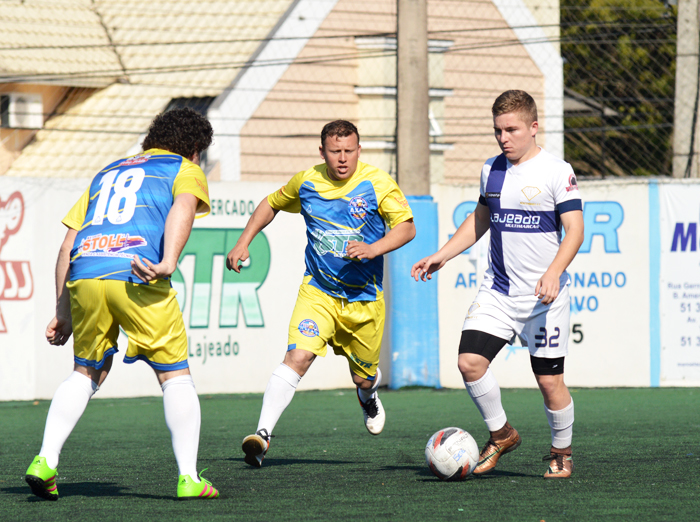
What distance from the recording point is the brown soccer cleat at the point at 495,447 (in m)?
4.91

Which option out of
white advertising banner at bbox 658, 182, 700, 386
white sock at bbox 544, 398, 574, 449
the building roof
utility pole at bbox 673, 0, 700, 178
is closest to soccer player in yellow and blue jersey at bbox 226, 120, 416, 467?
white sock at bbox 544, 398, 574, 449

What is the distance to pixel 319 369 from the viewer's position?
10.3m

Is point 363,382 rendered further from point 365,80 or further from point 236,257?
point 365,80

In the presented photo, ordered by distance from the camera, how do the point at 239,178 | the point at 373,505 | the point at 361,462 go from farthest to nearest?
the point at 239,178
the point at 361,462
the point at 373,505

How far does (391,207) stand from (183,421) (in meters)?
2.05

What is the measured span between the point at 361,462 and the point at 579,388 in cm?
541

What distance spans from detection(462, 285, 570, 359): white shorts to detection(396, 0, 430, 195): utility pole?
18.0 ft

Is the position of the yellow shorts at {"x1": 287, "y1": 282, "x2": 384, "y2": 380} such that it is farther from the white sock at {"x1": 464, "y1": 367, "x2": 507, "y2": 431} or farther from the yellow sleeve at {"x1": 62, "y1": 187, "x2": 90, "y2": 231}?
the yellow sleeve at {"x1": 62, "y1": 187, "x2": 90, "y2": 231}

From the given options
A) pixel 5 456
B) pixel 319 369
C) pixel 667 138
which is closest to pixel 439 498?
pixel 5 456

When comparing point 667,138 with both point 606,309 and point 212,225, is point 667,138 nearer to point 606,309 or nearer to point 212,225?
point 606,309

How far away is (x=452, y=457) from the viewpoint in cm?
471

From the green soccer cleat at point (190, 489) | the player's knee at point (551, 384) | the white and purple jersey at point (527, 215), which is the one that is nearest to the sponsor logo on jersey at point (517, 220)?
the white and purple jersey at point (527, 215)

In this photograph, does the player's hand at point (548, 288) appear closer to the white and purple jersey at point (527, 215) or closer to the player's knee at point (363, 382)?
the white and purple jersey at point (527, 215)

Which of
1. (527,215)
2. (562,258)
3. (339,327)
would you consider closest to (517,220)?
(527,215)
